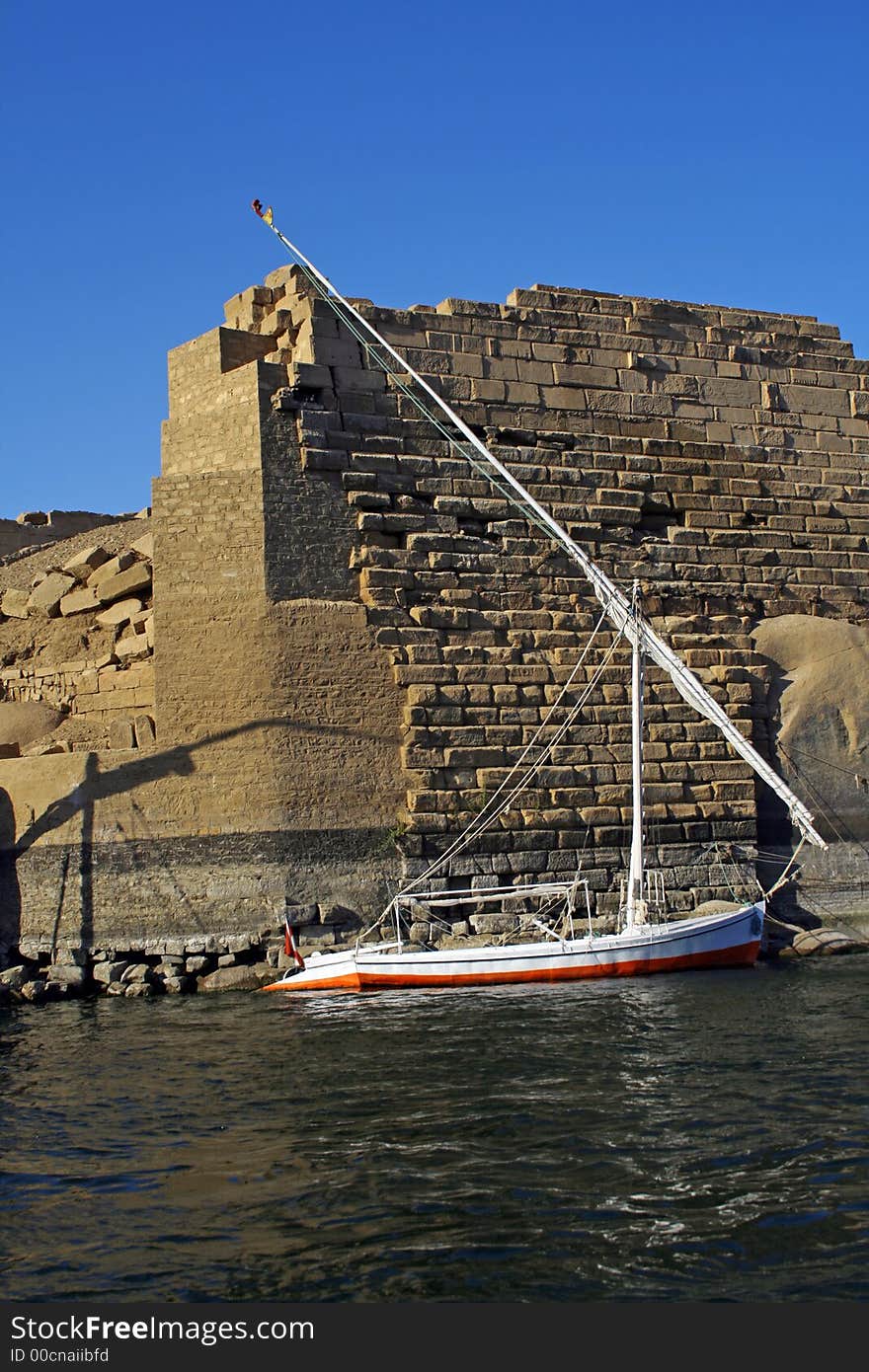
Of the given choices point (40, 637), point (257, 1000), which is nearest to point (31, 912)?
point (257, 1000)

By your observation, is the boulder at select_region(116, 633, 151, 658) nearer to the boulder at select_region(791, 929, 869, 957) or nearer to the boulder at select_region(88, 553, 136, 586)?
the boulder at select_region(88, 553, 136, 586)

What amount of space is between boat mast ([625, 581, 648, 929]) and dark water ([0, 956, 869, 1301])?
63.9 inches

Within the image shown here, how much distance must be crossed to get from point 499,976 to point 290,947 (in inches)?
81.1

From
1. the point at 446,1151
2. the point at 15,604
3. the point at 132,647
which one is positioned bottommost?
the point at 446,1151

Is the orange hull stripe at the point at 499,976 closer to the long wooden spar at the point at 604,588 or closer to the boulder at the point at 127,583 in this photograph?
the long wooden spar at the point at 604,588

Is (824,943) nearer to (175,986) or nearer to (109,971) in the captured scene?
(175,986)

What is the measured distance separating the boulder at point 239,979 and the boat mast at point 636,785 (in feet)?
11.9

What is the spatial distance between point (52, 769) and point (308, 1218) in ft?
29.9

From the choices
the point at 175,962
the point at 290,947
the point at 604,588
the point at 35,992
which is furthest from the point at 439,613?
the point at 35,992

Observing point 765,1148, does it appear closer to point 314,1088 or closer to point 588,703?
point 314,1088

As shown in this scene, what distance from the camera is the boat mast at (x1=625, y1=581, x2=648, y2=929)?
1494 cm

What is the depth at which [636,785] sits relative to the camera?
15516 millimetres

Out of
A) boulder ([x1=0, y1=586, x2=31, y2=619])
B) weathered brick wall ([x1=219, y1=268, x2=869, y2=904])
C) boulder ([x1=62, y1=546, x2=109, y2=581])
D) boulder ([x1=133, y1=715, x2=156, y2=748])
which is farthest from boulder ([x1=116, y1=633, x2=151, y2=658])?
weathered brick wall ([x1=219, y1=268, x2=869, y2=904])

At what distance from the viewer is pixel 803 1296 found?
5980mm
